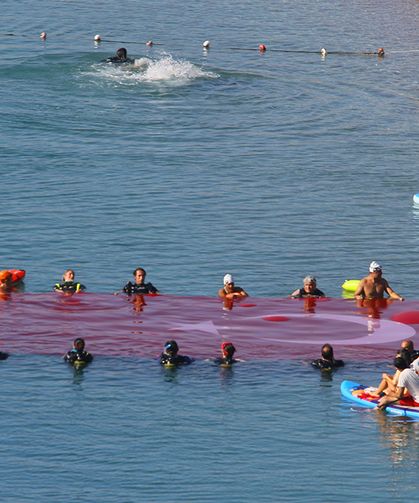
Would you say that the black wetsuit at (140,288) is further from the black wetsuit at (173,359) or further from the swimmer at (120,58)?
the swimmer at (120,58)

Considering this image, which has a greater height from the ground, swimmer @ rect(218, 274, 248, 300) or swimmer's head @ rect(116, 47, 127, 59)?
swimmer's head @ rect(116, 47, 127, 59)

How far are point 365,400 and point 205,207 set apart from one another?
23912 mm

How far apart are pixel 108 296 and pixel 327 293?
8.60m

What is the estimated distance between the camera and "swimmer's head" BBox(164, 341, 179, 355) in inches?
1678

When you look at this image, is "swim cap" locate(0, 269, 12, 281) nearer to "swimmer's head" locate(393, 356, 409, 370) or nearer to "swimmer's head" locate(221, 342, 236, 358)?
"swimmer's head" locate(221, 342, 236, 358)

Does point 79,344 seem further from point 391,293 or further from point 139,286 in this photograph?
point 391,293

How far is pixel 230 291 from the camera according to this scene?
4909cm

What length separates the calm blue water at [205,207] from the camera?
1463 inches

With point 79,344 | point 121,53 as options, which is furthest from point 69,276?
point 121,53

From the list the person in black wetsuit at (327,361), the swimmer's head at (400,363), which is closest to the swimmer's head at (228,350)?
the person in black wetsuit at (327,361)

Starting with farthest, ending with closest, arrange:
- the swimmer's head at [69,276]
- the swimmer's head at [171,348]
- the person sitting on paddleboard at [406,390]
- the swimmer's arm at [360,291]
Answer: the swimmer's head at [69,276]
the swimmer's arm at [360,291]
the swimmer's head at [171,348]
the person sitting on paddleboard at [406,390]

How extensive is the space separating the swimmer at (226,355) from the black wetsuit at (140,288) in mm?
6602

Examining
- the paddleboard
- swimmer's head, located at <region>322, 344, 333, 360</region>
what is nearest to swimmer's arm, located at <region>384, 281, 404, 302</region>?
swimmer's head, located at <region>322, 344, 333, 360</region>

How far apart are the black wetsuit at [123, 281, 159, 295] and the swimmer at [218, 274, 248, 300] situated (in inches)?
100
